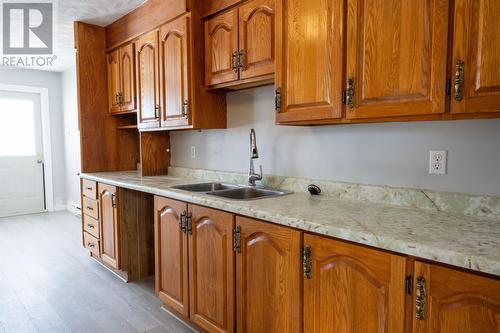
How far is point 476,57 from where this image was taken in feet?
3.68

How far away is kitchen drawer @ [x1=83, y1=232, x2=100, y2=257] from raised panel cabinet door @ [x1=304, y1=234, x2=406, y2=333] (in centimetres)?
253

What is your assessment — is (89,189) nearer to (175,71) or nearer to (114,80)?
(114,80)

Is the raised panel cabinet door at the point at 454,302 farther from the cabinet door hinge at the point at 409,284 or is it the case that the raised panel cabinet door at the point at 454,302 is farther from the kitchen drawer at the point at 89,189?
the kitchen drawer at the point at 89,189

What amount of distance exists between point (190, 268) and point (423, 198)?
4.44ft

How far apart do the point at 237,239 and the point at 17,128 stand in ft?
17.0

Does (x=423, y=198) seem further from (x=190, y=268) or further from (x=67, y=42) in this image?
(x=67, y=42)

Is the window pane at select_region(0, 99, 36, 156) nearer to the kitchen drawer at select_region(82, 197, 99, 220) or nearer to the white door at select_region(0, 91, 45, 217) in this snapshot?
the white door at select_region(0, 91, 45, 217)

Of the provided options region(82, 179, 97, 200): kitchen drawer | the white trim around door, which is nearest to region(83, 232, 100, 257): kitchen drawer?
region(82, 179, 97, 200): kitchen drawer

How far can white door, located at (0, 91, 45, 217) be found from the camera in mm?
5164

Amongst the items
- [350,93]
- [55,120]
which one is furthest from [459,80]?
[55,120]

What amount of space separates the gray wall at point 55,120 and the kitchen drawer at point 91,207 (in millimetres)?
2675

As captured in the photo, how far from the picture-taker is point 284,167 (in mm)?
2240

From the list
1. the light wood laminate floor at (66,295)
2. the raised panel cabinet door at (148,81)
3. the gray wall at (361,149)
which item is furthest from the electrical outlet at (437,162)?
the raised panel cabinet door at (148,81)

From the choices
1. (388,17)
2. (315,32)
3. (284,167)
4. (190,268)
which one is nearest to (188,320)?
(190,268)
